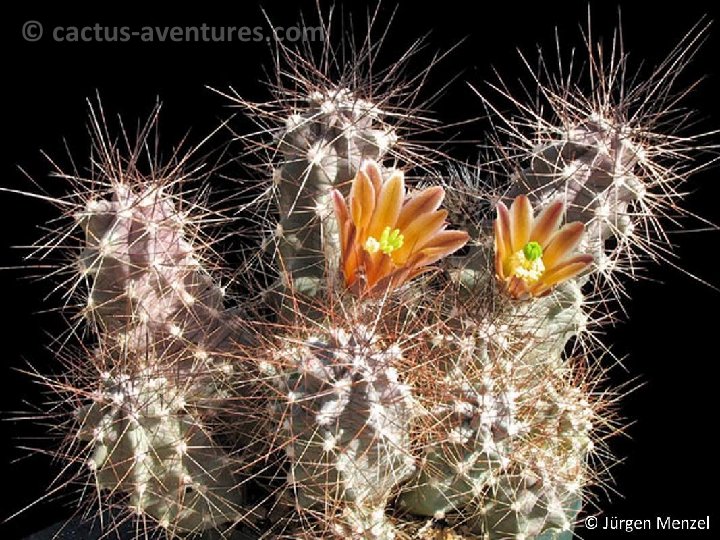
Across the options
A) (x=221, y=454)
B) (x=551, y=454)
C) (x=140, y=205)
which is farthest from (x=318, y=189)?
(x=551, y=454)

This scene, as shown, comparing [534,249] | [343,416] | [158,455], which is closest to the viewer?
[343,416]

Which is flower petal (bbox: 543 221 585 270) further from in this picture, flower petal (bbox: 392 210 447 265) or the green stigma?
flower petal (bbox: 392 210 447 265)

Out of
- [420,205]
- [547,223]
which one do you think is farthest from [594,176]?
[420,205]

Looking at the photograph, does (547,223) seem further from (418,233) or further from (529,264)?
(418,233)

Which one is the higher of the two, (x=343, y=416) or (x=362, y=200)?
(x=362, y=200)

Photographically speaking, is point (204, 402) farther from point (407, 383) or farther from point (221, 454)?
point (407, 383)

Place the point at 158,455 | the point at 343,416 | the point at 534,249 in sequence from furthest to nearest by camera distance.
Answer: the point at 534,249
the point at 158,455
the point at 343,416

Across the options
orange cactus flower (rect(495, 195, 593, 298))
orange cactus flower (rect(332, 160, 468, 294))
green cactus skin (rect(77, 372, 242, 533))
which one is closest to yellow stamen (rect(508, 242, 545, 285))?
orange cactus flower (rect(495, 195, 593, 298))
